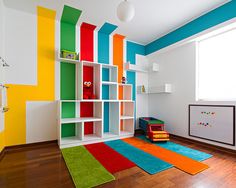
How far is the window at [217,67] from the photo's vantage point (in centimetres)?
234

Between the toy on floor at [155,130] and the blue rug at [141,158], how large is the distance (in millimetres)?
563

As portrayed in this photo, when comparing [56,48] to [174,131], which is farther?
[174,131]

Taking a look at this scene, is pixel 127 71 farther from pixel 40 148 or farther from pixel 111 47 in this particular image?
pixel 40 148

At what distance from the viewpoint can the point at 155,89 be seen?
3.56 m

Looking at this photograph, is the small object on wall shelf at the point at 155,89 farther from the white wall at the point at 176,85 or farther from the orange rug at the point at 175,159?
the orange rug at the point at 175,159

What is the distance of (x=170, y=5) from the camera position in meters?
2.29

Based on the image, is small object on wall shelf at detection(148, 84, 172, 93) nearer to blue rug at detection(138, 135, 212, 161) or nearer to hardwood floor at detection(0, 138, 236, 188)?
blue rug at detection(138, 135, 212, 161)

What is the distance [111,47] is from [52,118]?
7.10ft

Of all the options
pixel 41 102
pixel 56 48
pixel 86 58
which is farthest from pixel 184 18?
pixel 41 102

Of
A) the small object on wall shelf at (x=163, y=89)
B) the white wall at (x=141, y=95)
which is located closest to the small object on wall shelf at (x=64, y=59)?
the white wall at (x=141, y=95)

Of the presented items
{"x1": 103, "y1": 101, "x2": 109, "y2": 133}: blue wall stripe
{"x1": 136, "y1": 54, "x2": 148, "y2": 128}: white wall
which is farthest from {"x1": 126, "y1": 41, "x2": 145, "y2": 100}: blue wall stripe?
{"x1": 103, "y1": 101, "x2": 109, "y2": 133}: blue wall stripe

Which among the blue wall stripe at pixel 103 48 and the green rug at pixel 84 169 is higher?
the blue wall stripe at pixel 103 48

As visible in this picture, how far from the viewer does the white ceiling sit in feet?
7.30

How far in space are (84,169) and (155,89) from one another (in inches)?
102
